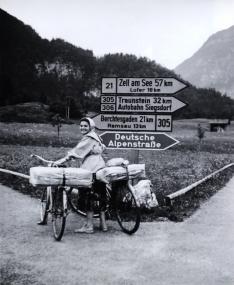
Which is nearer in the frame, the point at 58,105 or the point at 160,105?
the point at 160,105

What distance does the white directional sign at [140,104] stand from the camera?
7781 mm

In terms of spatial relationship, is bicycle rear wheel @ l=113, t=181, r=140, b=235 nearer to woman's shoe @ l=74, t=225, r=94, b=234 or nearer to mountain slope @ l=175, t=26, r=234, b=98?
woman's shoe @ l=74, t=225, r=94, b=234

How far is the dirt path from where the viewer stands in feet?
14.1

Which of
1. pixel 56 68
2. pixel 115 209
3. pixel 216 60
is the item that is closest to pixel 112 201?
pixel 115 209

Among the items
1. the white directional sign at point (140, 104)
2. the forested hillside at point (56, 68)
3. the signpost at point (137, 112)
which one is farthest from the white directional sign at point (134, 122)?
the forested hillside at point (56, 68)

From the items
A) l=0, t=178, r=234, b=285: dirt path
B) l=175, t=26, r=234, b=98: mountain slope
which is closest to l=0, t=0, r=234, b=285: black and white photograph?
l=0, t=178, r=234, b=285: dirt path

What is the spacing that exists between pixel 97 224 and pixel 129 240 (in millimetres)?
1145

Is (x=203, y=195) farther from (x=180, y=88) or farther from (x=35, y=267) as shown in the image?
(x=35, y=267)

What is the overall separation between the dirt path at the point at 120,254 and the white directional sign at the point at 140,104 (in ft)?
6.31

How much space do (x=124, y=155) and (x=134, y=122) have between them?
640 inches

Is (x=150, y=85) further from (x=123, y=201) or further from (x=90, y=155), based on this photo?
(x=123, y=201)

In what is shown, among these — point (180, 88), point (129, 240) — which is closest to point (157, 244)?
point (129, 240)

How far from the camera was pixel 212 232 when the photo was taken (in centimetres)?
652

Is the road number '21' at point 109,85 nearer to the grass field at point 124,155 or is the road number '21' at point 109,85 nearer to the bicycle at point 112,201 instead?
the grass field at point 124,155
